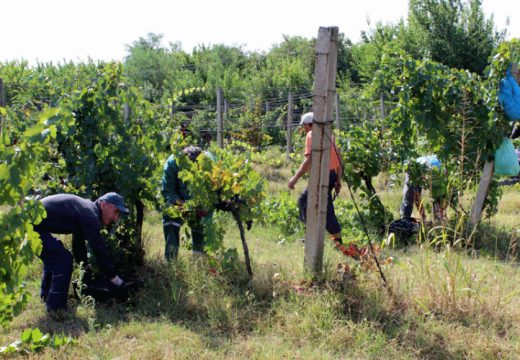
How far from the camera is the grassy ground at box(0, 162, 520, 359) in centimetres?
423

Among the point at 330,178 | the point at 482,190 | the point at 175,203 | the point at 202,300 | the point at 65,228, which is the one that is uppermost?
the point at 330,178

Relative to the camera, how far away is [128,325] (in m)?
4.77

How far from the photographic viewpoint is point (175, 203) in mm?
6004

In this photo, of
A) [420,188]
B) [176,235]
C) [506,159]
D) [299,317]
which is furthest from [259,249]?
[506,159]

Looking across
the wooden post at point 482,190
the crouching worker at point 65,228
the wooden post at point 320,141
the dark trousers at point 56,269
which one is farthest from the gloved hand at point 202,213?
the wooden post at point 482,190

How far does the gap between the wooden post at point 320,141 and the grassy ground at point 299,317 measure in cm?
25

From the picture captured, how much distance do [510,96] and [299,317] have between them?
3.94 metres

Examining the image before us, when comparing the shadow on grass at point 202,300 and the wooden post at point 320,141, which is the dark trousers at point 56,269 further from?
the wooden post at point 320,141

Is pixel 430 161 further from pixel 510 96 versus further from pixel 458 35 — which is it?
pixel 458 35

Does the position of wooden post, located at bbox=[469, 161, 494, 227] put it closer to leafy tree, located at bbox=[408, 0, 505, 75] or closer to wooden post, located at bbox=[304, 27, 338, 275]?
wooden post, located at bbox=[304, 27, 338, 275]

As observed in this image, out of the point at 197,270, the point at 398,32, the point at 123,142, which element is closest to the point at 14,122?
the point at 123,142

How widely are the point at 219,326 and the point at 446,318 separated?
1.82 meters

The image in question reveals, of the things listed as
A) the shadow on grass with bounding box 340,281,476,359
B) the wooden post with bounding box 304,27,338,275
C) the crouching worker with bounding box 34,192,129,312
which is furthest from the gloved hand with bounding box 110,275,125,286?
the shadow on grass with bounding box 340,281,476,359

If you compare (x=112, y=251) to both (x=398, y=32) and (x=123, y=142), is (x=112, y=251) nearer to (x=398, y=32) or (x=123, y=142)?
(x=123, y=142)
